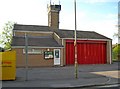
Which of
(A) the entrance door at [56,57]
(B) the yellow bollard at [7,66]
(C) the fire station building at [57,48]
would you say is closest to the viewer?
(B) the yellow bollard at [7,66]

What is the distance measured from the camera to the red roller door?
35562 millimetres

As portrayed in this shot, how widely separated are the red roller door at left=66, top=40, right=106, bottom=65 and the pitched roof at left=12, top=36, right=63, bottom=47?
2328 millimetres

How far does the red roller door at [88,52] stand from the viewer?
1400 inches

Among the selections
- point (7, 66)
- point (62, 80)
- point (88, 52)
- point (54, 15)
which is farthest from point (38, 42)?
point (62, 80)

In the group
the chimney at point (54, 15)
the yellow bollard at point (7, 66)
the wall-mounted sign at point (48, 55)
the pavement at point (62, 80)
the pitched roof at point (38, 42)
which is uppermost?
the chimney at point (54, 15)

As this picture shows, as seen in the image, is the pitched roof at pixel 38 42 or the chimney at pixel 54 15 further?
the chimney at pixel 54 15

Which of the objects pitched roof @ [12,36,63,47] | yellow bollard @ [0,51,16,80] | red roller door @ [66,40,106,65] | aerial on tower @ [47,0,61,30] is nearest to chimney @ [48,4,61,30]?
aerial on tower @ [47,0,61,30]

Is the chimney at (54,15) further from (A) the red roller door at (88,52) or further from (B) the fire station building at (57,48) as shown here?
(A) the red roller door at (88,52)

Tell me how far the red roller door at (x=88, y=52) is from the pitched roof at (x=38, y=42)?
2.33m

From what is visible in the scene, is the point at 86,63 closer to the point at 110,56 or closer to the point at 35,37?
the point at 110,56

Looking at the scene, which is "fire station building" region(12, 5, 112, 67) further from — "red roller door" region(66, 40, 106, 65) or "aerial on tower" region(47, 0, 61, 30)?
"aerial on tower" region(47, 0, 61, 30)

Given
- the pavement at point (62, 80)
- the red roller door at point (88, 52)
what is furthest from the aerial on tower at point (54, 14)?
the pavement at point (62, 80)

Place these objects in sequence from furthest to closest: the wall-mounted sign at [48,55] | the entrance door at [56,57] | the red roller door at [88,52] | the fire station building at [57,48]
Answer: the red roller door at [88,52], the entrance door at [56,57], the wall-mounted sign at [48,55], the fire station building at [57,48]

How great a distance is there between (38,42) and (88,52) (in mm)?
7503
